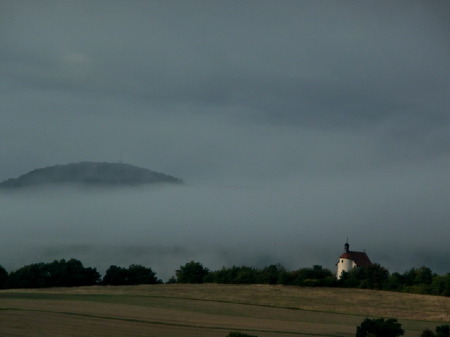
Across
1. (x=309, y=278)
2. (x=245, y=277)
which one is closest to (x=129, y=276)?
(x=245, y=277)

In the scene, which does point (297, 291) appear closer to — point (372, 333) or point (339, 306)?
point (339, 306)

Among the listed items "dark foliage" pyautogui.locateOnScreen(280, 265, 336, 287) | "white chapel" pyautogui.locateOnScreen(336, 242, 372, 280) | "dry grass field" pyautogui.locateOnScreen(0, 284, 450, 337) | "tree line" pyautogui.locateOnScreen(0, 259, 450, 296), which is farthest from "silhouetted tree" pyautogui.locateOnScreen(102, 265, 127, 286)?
"white chapel" pyautogui.locateOnScreen(336, 242, 372, 280)

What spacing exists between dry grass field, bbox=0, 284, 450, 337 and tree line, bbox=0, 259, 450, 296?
624 centimetres

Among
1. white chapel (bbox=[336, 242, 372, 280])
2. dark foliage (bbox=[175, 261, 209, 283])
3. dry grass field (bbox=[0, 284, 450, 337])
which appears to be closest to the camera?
dry grass field (bbox=[0, 284, 450, 337])

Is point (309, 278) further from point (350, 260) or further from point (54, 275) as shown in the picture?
point (350, 260)

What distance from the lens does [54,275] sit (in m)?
116

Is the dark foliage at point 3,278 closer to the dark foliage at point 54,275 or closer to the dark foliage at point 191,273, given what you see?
the dark foliage at point 54,275

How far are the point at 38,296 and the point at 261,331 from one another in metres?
36.8

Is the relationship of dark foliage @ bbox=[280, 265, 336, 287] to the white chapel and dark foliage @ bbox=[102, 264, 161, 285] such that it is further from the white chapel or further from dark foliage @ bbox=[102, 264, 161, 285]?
the white chapel

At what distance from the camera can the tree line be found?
11006cm

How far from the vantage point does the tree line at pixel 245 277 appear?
110062 mm

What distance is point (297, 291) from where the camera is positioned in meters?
102

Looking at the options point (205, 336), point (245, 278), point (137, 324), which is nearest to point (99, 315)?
point (137, 324)

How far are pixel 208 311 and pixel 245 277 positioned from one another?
148 ft
